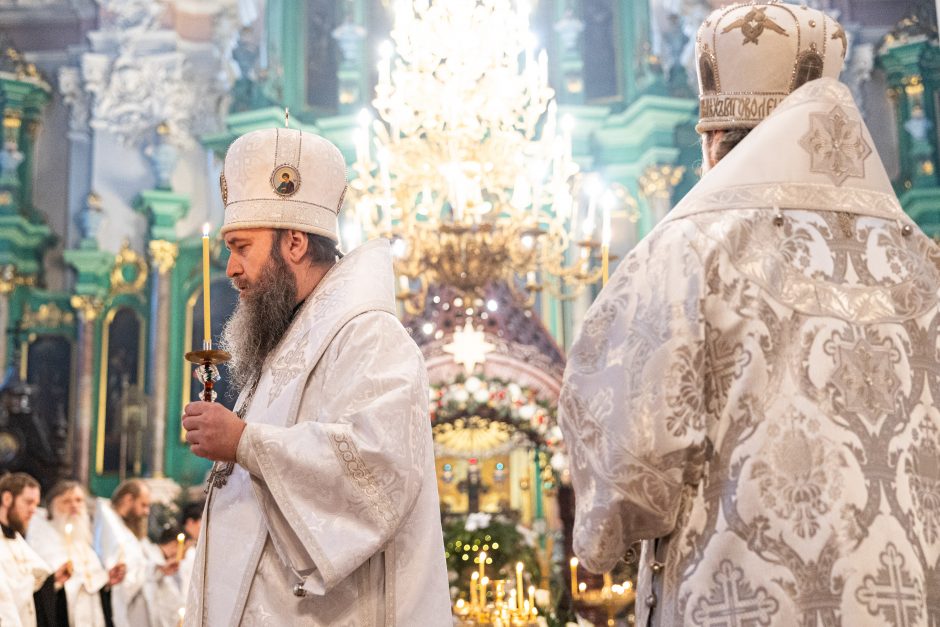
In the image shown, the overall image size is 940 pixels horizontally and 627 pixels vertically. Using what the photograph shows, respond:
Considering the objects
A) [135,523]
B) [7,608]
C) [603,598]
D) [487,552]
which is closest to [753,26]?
[487,552]

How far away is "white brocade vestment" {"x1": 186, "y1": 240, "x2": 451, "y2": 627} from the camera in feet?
9.43

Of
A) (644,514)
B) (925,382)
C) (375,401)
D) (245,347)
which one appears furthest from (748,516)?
(245,347)

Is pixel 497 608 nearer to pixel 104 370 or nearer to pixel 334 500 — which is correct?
pixel 334 500

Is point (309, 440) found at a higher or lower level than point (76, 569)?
higher

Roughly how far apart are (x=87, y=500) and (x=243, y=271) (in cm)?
929

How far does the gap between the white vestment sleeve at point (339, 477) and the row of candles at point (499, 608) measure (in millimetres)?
3629

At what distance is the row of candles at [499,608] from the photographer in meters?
6.54

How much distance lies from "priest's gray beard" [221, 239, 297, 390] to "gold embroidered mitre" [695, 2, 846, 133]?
134cm

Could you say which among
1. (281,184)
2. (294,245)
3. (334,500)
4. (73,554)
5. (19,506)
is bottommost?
(73,554)

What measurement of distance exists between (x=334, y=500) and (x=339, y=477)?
0.20 ft

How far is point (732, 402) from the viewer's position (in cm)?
228

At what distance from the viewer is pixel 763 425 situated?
2248 mm

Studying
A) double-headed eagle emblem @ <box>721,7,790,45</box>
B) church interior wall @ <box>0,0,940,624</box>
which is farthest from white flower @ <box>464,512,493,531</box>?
double-headed eagle emblem @ <box>721,7,790,45</box>

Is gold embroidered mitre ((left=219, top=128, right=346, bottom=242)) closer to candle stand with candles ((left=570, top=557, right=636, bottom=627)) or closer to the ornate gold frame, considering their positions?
candle stand with candles ((left=570, top=557, right=636, bottom=627))
